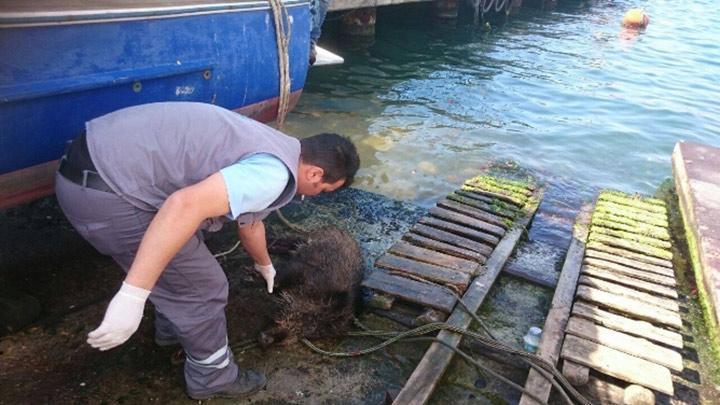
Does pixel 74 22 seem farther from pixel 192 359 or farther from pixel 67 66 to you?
pixel 192 359

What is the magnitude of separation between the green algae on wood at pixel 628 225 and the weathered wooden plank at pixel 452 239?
5.34 feet

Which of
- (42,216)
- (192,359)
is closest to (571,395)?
(192,359)

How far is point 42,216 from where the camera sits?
4504mm

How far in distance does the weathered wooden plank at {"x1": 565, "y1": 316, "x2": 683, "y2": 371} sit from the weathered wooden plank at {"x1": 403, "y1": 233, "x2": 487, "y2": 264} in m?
0.93

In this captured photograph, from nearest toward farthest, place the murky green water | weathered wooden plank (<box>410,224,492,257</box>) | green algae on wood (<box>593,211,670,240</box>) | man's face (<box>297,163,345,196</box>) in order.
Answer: man's face (<box>297,163,345,196</box>) → weathered wooden plank (<box>410,224,492,257</box>) → green algae on wood (<box>593,211,670,240</box>) → the murky green water

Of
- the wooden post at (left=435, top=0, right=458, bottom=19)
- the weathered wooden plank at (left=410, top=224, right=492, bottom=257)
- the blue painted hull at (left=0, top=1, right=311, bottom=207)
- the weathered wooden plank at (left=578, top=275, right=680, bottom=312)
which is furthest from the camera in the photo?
the wooden post at (left=435, top=0, right=458, bottom=19)

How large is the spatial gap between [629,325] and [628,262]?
1061mm

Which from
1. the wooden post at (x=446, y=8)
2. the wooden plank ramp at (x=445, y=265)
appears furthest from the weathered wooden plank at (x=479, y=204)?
the wooden post at (x=446, y=8)

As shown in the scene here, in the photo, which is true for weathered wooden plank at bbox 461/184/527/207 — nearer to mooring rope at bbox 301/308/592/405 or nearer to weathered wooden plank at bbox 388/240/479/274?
weathered wooden plank at bbox 388/240/479/274

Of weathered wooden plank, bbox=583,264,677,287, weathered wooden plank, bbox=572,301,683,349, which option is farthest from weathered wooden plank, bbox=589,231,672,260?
weathered wooden plank, bbox=572,301,683,349

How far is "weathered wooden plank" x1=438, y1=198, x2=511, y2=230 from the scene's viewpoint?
5.19 metres

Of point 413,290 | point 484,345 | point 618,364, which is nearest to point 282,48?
point 413,290

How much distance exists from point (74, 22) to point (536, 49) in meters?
14.3

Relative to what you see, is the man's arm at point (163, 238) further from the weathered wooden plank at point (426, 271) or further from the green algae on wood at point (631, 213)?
the green algae on wood at point (631, 213)
